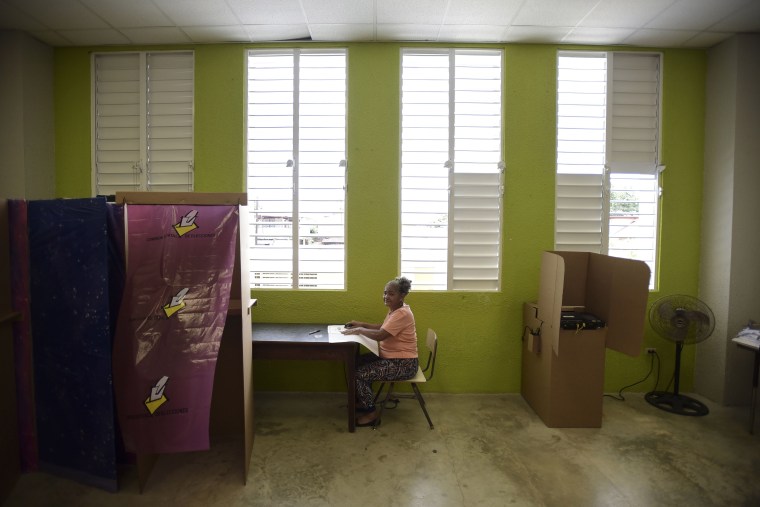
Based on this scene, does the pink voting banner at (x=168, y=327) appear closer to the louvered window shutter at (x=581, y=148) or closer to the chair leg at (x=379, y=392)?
the chair leg at (x=379, y=392)

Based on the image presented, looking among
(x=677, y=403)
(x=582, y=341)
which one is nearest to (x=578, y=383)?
(x=582, y=341)

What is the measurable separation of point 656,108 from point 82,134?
5805 millimetres

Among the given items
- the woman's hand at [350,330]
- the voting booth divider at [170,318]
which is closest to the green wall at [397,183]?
the woman's hand at [350,330]

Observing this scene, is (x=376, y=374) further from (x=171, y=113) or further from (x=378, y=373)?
(x=171, y=113)

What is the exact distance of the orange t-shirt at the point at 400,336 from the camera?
10.5ft

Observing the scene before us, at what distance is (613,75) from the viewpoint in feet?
12.7

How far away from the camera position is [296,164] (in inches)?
152

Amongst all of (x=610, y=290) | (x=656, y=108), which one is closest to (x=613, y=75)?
(x=656, y=108)

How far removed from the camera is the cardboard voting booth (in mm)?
3170

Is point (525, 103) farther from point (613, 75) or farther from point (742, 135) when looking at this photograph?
point (742, 135)

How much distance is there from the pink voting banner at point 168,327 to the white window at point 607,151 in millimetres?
3256

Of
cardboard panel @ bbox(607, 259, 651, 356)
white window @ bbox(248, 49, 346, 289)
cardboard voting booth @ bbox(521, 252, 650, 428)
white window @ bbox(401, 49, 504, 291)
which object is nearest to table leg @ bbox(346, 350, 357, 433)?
white window @ bbox(248, 49, 346, 289)

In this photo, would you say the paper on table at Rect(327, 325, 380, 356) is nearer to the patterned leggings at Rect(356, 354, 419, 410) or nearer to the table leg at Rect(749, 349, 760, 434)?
the patterned leggings at Rect(356, 354, 419, 410)

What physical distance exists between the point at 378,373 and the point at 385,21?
3081mm
